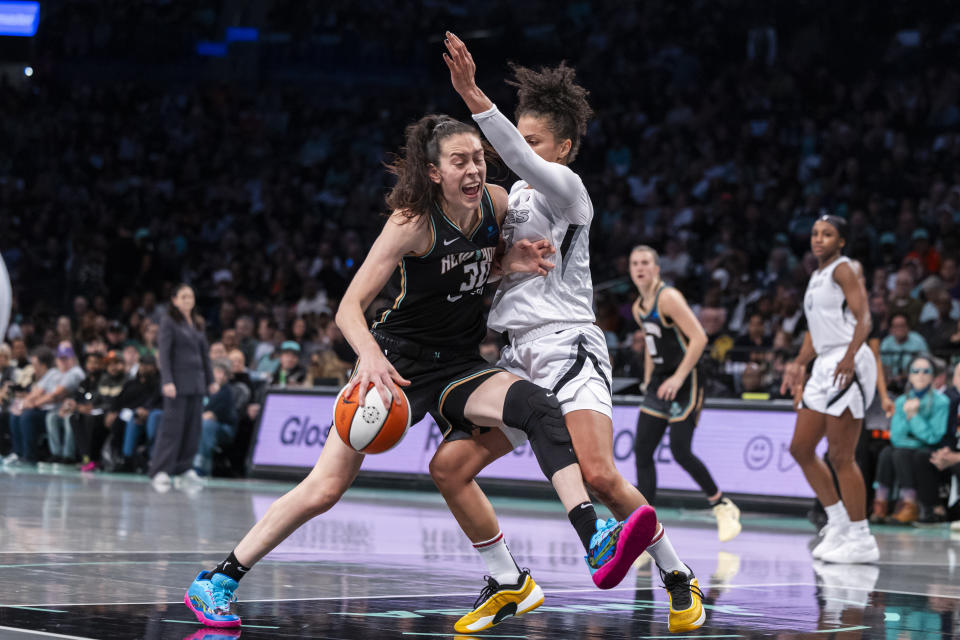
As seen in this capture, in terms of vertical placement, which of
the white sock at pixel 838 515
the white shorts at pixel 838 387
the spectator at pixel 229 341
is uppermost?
the spectator at pixel 229 341

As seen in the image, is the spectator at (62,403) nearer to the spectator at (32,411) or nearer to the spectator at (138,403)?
the spectator at (32,411)

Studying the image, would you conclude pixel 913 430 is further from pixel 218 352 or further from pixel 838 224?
pixel 218 352

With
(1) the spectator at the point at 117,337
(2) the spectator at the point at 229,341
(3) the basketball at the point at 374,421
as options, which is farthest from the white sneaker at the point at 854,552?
(1) the spectator at the point at 117,337

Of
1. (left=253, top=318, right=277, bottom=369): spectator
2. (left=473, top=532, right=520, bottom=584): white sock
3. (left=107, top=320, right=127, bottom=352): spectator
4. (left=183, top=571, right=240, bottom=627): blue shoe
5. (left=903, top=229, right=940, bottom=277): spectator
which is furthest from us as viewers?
(left=107, top=320, right=127, bottom=352): spectator

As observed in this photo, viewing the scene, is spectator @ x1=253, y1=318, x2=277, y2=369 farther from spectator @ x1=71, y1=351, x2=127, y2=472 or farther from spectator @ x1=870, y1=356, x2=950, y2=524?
spectator @ x1=870, y1=356, x2=950, y2=524

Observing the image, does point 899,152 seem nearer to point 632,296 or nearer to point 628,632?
point 632,296

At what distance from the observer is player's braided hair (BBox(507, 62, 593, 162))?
5961mm

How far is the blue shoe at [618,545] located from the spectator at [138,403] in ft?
42.8

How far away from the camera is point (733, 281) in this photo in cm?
1792

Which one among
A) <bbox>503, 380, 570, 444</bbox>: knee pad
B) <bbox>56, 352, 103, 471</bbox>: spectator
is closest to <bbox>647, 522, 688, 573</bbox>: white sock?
<bbox>503, 380, 570, 444</bbox>: knee pad

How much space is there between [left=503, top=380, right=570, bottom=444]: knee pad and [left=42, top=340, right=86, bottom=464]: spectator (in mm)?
14383

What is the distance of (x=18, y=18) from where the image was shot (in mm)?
21531

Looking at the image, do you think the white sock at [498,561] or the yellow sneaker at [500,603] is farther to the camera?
the white sock at [498,561]

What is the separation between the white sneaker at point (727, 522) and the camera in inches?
413
